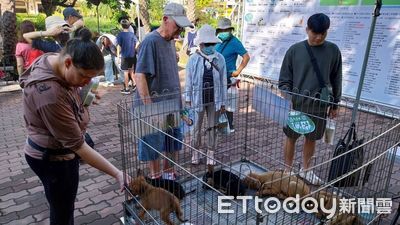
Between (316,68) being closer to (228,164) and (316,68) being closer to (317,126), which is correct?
(317,126)

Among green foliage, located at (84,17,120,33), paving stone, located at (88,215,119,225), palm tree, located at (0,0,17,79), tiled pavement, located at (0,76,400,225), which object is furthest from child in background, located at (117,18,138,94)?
green foliage, located at (84,17,120,33)

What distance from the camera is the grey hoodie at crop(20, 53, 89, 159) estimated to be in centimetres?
162

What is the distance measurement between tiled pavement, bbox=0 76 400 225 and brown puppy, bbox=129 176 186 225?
0.75 m

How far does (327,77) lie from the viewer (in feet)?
10.7

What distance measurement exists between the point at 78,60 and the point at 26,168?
3019mm

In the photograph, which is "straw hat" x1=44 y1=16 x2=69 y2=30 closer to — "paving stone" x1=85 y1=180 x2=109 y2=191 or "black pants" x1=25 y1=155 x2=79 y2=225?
"paving stone" x1=85 y1=180 x2=109 y2=191

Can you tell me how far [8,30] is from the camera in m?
9.10

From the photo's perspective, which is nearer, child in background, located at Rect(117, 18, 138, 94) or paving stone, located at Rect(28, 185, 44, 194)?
paving stone, located at Rect(28, 185, 44, 194)

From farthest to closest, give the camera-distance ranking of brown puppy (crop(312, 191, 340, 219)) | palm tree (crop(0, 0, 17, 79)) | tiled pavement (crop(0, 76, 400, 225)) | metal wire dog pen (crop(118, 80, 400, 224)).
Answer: palm tree (crop(0, 0, 17, 79))
tiled pavement (crop(0, 76, 400, 225))
metal wire dog pen (crop(118, 80, 400, 224))
brown puppy (crop(312, 191, 340, 219))

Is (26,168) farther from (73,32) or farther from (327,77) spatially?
(327,77)

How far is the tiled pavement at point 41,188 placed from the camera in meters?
3.02

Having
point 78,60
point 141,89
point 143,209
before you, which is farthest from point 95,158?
point 141,89

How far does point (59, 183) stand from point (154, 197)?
69 cm

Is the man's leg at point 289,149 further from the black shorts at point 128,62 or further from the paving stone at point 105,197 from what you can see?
the black shorts at point 128,62
